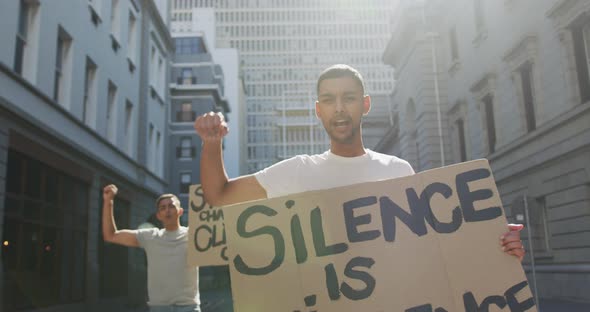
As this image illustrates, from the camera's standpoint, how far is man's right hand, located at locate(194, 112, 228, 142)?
2.61 m

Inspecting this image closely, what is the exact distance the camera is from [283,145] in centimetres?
13150

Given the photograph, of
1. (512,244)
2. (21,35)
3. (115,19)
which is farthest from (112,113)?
(512,244)

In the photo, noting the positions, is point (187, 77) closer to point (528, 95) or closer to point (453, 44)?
point (453, 44)

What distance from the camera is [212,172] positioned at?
2707 millimetres

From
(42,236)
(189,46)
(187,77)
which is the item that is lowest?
(42,236)

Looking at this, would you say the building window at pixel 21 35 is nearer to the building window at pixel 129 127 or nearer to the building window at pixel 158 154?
the building window at pixel 129 127

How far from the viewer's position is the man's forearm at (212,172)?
2.66 meters

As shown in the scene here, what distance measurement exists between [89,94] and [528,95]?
1313cm

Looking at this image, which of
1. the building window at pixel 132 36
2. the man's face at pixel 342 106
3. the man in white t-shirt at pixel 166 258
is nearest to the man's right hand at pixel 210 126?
the man's face at pixel 342 106

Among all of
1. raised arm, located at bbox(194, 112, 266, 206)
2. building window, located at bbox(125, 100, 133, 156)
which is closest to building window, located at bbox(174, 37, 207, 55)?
building window, located at bbox(125, 100, 133, 156)

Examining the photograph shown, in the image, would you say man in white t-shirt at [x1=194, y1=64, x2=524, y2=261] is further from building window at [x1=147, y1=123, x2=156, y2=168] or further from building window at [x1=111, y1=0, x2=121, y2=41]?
building window at [x1=147, y1=123, x2=156, y2=168]

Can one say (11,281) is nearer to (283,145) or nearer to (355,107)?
(355,107)

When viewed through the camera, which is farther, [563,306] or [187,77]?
[187,77]

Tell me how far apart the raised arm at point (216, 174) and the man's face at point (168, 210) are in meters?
3.09
